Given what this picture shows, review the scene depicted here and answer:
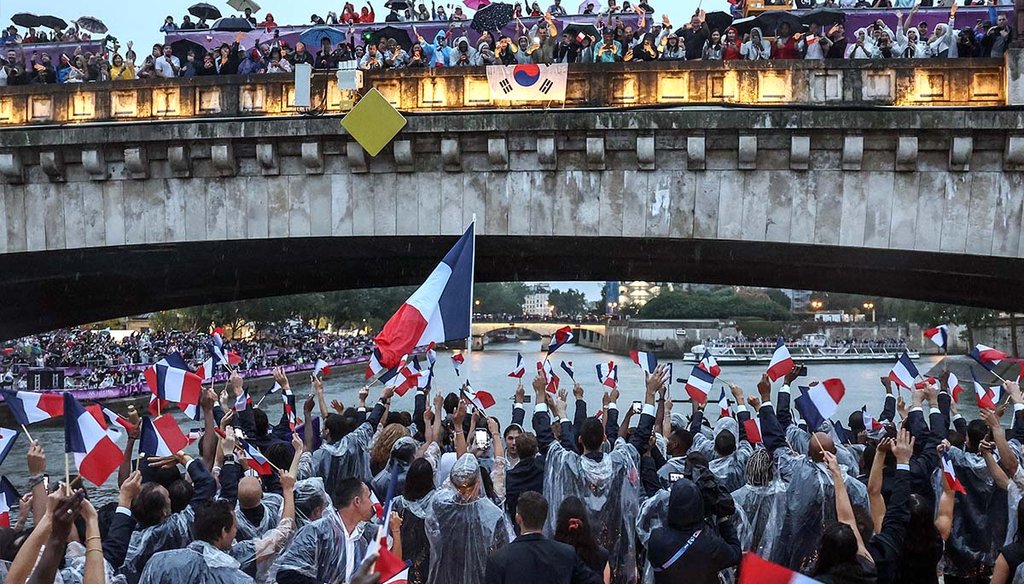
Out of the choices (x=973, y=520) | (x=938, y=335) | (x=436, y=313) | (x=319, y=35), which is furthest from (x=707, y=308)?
(x=436, y=313)

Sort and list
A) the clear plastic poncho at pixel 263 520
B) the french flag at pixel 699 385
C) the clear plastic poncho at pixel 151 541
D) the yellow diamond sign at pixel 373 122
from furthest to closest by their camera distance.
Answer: the yellow diamond sign at pixel 373 122
the french flag at pixel 699 385
the clear plastic poncho at pixel 263 520
the clear plastic poncho at pixel 151 541

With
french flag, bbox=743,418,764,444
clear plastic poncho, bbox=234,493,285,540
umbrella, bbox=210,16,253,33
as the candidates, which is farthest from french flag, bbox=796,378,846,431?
umbrella, bbox=210,16,253,33

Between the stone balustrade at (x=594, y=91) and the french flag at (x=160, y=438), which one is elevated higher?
the stone balustrade at (x=594, y=91)

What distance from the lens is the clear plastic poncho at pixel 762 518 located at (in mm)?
9617

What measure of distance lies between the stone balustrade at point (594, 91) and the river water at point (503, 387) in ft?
23.3

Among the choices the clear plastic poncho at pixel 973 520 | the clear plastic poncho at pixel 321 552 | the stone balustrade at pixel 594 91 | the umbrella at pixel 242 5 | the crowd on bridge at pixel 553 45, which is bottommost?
the clear plastic poncho at pixel 973 520

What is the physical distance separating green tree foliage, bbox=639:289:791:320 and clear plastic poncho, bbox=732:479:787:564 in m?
93.8

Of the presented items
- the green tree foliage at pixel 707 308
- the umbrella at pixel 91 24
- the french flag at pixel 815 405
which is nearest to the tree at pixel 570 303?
the green tree foliage at pixel 707 308

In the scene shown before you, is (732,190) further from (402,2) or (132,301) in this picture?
(132,301)

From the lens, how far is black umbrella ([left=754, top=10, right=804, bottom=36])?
19.0 m

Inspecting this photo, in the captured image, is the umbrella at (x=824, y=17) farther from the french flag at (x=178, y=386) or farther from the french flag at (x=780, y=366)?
the french flag at (x=178, y=386)

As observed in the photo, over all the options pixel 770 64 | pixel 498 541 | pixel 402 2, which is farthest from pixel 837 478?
pixel 402 2

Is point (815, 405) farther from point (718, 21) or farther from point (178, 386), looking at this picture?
point (718, 21)

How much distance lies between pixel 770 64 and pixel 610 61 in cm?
303
